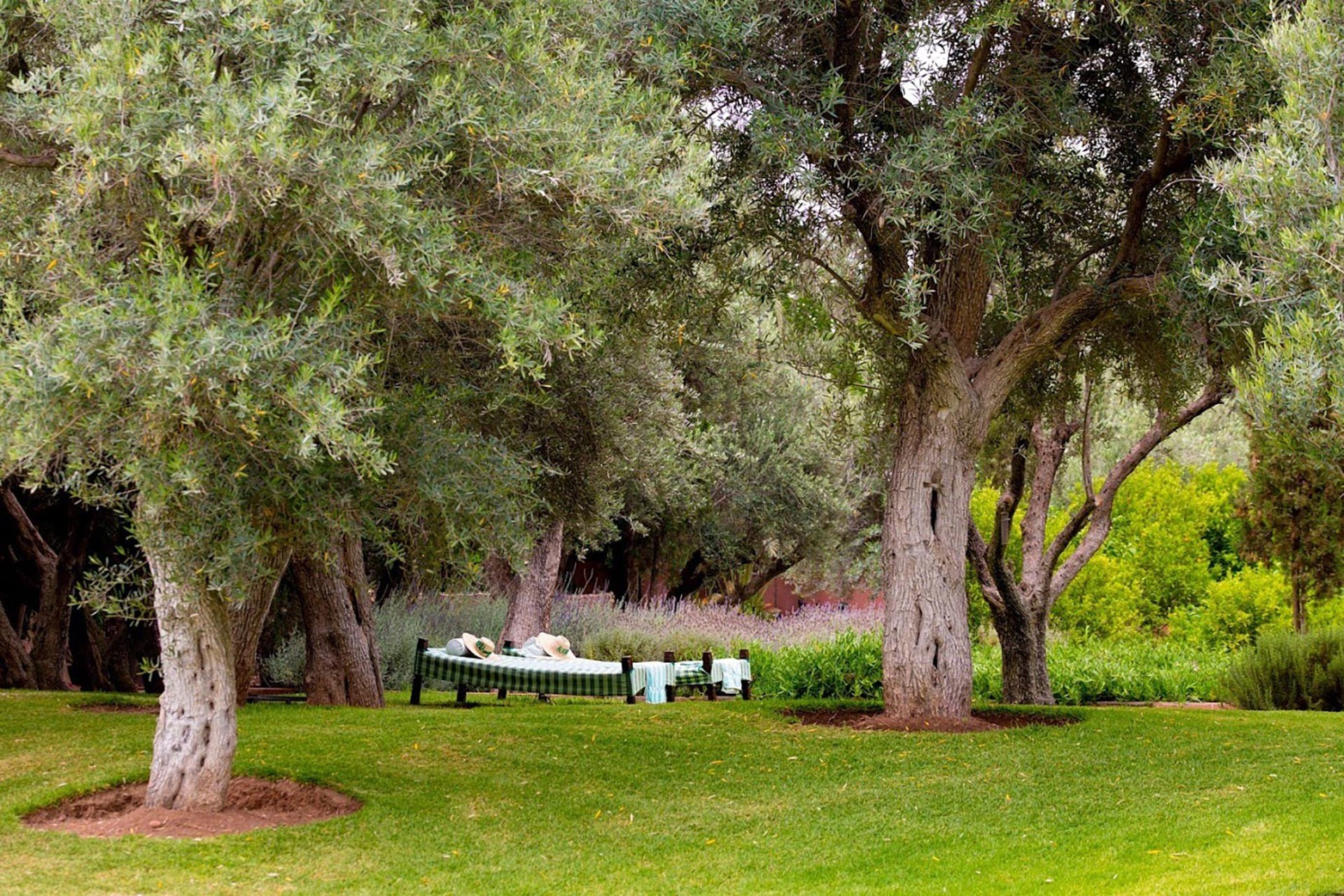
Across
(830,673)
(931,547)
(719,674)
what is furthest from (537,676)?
(931,547)

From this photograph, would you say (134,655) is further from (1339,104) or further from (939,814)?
(1339,104)

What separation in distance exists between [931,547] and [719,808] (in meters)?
3.67

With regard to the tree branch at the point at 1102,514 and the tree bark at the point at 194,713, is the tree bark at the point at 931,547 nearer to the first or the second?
the tree branch at the point at 1102,514

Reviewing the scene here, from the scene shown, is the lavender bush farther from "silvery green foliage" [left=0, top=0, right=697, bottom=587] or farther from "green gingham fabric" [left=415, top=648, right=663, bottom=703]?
"silvery green foliage" [left=0, top=0, right=697, bottom=587]

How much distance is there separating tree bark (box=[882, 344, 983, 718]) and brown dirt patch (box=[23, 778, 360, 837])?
16.0 ft

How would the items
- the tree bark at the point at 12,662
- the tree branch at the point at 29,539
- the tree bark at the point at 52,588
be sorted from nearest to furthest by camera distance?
the tree branch at the point at 29,539, the tree bark at the point at 12,662, the tree bark at the point at 52,588

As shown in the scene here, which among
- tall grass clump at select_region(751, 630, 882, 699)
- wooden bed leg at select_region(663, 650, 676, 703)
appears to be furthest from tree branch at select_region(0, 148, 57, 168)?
tall grass clump at select_region(751, 630, 882, 699)

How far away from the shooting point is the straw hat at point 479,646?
1280 centimetres

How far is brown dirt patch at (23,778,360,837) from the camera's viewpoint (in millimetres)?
6746

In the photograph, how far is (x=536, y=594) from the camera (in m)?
17.2

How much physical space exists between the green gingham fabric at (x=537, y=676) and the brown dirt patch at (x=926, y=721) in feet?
6.52

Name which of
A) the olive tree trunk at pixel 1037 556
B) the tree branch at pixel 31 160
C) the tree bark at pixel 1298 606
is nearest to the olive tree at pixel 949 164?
the olive tree trunk at pixel 1037 556

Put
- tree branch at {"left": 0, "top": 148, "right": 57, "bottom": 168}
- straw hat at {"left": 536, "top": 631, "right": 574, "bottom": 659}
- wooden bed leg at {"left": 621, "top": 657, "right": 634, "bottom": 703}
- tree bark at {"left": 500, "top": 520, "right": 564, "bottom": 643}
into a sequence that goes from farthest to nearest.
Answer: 1. tree bark at {"left": 500, "top": 520, "right": 564, "bottom": 643}
2. straw hat at {"left": 536, "top": 631, "right": 574, "bottom": 659}
3. wooden bed leg at {"left": 621, "top": 657, "right": 634, "bottom": 703}
4. tree branch at {"left": 0, "top": 148, "right": 57, "bottom": 168}

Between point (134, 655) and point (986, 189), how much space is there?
13125mm
